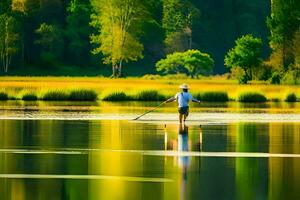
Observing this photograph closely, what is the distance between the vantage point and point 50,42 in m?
115

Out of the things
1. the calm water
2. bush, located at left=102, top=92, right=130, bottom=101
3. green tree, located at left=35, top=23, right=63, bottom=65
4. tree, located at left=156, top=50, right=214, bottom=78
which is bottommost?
bush, located at left=102, top=92, right=130, bottom=101

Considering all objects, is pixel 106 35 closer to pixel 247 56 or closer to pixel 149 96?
pixel 247 56

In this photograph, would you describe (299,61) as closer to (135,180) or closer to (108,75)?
(108,75)

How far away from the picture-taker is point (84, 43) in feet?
401

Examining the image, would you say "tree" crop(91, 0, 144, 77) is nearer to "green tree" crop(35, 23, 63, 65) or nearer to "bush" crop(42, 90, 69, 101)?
"green tree" crop(35, 23, 63, 65)

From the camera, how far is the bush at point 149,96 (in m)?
65.0

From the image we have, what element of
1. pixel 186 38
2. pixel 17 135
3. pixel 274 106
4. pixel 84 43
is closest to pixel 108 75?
pixel 84 43

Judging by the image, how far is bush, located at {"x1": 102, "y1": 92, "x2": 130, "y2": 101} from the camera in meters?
65.1

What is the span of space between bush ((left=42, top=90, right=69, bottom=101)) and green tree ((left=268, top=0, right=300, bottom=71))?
3535 cm

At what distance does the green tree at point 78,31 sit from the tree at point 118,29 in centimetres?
413

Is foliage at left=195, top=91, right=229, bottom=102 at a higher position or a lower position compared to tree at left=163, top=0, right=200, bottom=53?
lower

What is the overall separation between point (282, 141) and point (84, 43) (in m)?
92.5

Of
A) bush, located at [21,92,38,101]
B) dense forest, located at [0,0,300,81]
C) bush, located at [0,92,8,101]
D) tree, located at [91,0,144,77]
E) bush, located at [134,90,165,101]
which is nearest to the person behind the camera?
bush, located at [21,92,38,101]

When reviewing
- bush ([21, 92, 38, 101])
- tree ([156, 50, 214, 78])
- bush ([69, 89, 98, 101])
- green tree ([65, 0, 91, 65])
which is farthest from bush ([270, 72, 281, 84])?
→ green tree ([65, 0, 91, 65])
